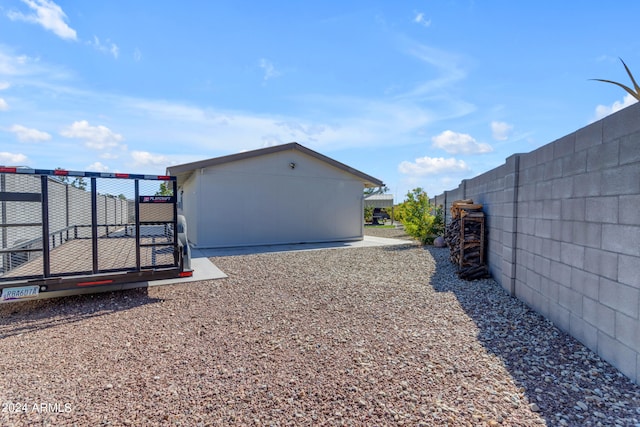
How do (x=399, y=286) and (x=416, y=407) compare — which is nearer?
(x=416, y=407)

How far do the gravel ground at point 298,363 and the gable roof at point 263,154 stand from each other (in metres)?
5.92

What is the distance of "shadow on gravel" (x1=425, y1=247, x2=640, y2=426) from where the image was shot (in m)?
2.19

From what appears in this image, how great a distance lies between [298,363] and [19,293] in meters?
3.73

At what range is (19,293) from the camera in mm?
3891

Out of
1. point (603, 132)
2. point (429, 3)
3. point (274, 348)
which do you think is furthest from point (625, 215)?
point (429, 3)

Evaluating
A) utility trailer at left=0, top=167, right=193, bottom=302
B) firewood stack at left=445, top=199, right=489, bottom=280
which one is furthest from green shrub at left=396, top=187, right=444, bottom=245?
utility trailer at left=0, top=167, right=193, bottom=302

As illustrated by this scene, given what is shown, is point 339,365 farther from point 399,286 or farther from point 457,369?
point 399,286

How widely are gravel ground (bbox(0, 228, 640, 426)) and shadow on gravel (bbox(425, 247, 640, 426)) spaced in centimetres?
1

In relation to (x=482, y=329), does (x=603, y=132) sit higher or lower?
higher

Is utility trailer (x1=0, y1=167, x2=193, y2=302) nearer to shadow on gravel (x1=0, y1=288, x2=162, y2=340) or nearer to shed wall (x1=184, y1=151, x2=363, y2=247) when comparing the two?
shadow on gravel (x1=0, y1=288, x2=162, y2=340)

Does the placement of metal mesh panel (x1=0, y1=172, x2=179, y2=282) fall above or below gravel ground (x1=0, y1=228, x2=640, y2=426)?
above

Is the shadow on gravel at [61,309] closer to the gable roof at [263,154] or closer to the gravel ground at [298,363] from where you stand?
the gravel ground at [298,363]

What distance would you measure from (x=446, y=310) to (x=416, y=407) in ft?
8.10

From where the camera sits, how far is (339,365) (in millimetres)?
2840
